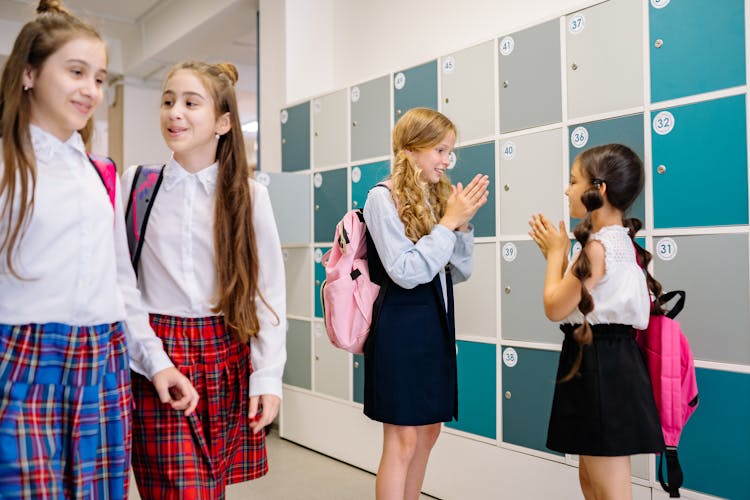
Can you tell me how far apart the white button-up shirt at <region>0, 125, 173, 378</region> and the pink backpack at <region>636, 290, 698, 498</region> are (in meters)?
1.25

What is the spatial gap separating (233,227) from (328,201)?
210cm

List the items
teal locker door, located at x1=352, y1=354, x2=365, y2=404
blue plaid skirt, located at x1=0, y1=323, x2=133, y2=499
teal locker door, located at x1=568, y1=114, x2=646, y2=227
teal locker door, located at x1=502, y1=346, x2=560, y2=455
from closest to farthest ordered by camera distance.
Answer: blue plaid skirt, located at x1=0, y1=323, x2=133, y2=499 → teal locker door, located at x1=568, y1=114, x2=646, y2=227 → teal locker door, located at x1=502, y1=346, x2=560, y2=455 → teal locker door, located at x1=352, y1=354, x2=365, y2=404

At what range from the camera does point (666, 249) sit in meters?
2.04

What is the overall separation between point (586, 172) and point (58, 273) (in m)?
1.30

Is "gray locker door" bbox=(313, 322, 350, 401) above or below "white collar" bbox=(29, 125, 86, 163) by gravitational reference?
below

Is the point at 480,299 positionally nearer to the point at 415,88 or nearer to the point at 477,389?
the point at 477,389

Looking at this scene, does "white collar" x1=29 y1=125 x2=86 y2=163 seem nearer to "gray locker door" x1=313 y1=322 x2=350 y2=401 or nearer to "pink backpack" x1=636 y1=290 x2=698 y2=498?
"pink backpack" x1=636 y1=290 x2=698 y2=498

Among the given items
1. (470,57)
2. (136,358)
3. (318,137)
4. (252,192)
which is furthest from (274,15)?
(136,358)

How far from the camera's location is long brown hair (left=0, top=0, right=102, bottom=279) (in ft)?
3.43

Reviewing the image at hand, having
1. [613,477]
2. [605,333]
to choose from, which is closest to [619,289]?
[605,333]

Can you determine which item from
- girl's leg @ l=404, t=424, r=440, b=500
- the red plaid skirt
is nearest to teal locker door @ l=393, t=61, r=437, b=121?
girl's leg @ l=404, t=424, r=440, b=500

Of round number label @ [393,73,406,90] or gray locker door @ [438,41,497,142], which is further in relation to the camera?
round number label @ [393,73,406,90]

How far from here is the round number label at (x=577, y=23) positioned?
7.42 feet

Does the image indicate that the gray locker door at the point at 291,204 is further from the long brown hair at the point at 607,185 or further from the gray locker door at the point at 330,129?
the long brown hair at the point at 607,185
